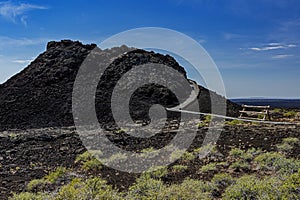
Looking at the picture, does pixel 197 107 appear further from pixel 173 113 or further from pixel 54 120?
pixel 54 120

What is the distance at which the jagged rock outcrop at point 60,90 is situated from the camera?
20.4 m

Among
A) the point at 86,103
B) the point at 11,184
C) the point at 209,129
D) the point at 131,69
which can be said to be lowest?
the point at 11,184

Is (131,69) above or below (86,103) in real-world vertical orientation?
above

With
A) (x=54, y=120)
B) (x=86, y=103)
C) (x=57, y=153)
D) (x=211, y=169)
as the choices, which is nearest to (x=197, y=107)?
(x=86, y=103)

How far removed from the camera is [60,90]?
23.7 meters

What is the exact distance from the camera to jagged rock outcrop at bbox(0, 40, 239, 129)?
2036cm

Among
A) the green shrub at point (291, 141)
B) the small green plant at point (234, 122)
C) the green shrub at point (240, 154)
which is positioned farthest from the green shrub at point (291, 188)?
the small green plant at point (234, 122)

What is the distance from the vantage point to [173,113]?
19422 millimetres

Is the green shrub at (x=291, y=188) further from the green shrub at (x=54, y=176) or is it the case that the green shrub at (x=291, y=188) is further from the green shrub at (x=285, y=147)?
the green shrub at (x=54, y=176)

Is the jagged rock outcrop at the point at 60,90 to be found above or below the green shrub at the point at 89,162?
above

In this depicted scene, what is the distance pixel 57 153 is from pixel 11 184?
364 cm

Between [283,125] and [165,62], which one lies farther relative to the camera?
[165,62]

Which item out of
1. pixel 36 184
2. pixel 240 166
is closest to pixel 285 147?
pixel 240 166

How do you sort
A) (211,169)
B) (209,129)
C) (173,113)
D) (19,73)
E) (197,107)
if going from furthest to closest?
(19,73)
(197,107)
(173,113)
(209,129)
(211,169)
